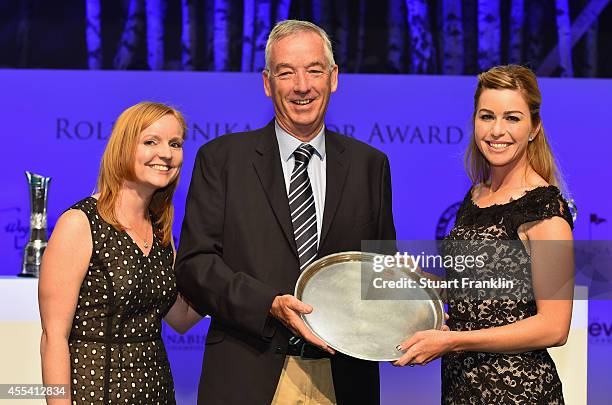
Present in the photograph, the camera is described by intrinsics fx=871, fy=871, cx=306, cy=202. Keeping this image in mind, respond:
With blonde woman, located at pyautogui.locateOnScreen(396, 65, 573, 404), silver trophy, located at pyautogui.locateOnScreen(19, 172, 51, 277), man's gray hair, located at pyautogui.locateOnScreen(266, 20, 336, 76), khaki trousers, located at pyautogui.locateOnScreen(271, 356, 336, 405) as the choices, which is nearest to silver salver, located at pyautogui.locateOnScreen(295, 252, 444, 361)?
blonde woman, located at pyautogui.locateOnScreen(396, 65, 573, 404)

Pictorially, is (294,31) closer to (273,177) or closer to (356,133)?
(273,177)

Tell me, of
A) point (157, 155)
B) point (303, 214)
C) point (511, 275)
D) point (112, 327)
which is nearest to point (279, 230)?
point (303, 214)

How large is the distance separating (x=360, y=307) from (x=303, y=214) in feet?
1.14

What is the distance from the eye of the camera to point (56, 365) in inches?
99.3

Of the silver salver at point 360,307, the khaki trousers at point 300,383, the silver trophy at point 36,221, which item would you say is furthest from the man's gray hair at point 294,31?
the silver trophy at point 36,221

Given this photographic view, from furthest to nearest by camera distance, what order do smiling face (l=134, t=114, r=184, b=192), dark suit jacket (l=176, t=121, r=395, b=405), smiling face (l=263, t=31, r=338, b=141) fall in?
smiling face (l=263, t=31, r=338, b=141), smiling face (l=134, t=114, r=184, b=192), dark suit jacket (l=176, t=121, r=395, b=405)

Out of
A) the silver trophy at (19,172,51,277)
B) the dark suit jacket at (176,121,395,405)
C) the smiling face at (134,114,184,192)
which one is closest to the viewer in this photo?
the dark suit jacket at (176,121,395,405)

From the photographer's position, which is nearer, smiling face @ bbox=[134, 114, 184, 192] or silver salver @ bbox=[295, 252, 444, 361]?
silver salver @ bbox=[295, 252, 444, 361]

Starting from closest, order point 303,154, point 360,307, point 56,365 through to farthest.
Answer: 1. point 56,365
2. point 360,307
3. point 303,154

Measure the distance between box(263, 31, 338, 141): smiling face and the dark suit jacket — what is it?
13 centimetres

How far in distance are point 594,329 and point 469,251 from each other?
288 centimetres

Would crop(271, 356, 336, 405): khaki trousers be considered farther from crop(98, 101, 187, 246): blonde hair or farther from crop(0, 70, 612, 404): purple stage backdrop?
crop(0, 70, 612, 404): purple stage backdrop

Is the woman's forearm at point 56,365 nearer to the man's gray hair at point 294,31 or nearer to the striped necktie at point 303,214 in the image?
the striped necktie at point 303,214

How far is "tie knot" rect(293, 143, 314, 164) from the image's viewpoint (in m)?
2.85
